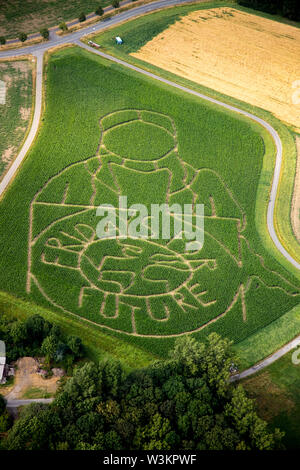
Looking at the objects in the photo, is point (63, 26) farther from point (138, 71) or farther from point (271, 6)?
point (271, 6)

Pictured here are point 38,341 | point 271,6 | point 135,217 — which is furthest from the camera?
point 271,6

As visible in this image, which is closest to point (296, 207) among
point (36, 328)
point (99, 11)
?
point (36, 328)

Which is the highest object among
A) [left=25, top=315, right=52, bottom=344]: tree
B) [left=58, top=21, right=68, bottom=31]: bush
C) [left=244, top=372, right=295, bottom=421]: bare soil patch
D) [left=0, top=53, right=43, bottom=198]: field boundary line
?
[left=58, top=21, right=68, bottom=31]: bush

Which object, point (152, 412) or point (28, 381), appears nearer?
point (152, 412)

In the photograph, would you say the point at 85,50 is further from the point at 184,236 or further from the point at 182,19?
the point at 184,236

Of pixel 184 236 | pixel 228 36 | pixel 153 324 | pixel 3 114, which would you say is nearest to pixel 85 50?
pixel 3 114

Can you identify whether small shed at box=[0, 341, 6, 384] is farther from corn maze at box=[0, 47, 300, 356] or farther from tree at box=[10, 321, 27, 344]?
corn maze at box=[0, 47, 300, 356]

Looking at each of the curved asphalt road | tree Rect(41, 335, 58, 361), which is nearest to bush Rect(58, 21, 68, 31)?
the curved asphalt road
